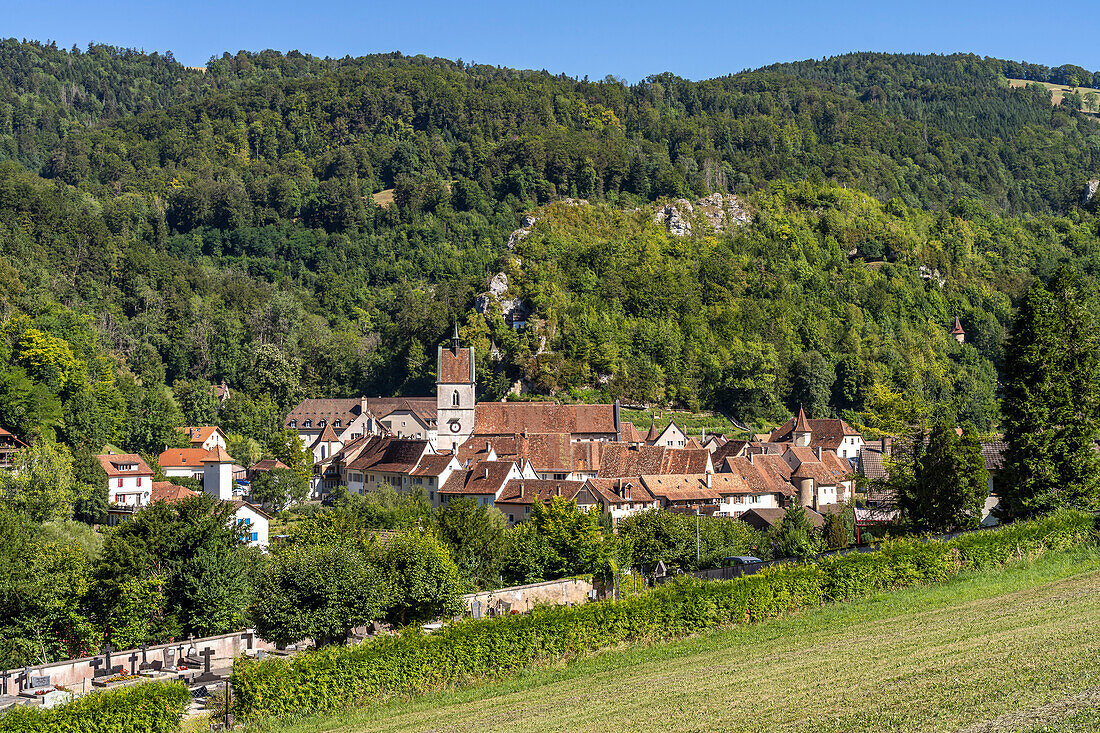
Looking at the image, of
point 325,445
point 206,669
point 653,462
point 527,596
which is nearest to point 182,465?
point 325,445

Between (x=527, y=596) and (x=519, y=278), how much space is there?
86194mm

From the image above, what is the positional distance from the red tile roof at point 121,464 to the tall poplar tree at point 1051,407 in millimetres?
62041

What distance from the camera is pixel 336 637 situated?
34.3 meters

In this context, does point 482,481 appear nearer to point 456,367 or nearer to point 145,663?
point 456,367

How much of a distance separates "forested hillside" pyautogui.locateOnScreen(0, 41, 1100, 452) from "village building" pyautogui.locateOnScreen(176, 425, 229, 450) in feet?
8.15

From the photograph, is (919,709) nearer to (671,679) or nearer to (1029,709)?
(1029,709)

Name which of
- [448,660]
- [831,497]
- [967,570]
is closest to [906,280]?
[831,497]

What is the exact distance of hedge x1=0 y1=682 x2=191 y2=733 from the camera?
862 inches

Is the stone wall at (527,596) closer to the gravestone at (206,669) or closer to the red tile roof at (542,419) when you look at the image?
the gravestone at (206,669)

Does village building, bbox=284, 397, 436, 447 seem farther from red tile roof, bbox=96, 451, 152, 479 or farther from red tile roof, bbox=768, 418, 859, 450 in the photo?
red tile roof, bbox=768, 418, 859, 450

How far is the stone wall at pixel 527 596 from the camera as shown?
39.6 metres

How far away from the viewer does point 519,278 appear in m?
127

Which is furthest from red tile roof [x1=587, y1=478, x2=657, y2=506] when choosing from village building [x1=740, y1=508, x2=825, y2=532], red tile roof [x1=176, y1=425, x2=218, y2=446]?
red tile roof [x1=176, y1=425, x2=218, y2=446]

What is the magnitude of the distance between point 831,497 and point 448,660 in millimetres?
61350
